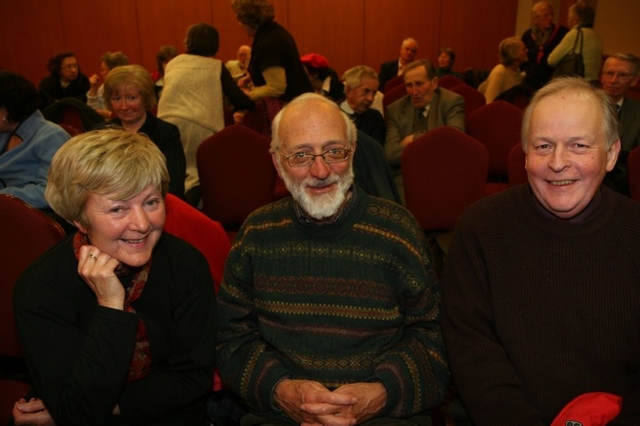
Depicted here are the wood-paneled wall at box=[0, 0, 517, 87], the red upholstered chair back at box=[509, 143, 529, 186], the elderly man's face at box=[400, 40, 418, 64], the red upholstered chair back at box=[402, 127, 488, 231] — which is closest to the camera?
the red upholstered chair back at box=[509, 143, 529, 186]

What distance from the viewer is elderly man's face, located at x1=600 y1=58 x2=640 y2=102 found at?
3.84 metres

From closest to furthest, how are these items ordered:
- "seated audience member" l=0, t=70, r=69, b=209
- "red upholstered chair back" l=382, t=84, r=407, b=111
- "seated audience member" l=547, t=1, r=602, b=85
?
"seated audience member" l=0, t=70, r=69, b=209
"seated audience member" l=547, t=1, r=602, b=85
"red upholstered chair back" l=382, t=84, r=407, b=111

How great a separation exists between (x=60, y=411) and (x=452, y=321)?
3.85 ft

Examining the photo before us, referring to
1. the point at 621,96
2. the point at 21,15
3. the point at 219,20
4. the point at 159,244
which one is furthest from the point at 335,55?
the point at 159,244

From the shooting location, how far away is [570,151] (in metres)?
1.53

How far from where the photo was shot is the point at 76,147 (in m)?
1.47

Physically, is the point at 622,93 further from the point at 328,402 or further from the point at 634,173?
the point at 328,402

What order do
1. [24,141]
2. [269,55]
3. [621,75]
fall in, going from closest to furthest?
[24,141] → [621,75] → [269,55]

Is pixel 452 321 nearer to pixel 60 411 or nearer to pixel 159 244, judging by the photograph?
pixel 159 244

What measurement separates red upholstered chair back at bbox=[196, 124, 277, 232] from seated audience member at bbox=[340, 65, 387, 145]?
3.55 ft

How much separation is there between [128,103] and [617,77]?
→ 11.2 feet

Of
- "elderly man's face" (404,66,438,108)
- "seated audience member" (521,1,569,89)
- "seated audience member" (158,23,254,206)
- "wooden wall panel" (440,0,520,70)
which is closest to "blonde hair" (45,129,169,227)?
"seated audience member" (158,23,254,206)

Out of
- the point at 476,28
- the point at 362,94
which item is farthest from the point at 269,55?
A: the point at 476,28

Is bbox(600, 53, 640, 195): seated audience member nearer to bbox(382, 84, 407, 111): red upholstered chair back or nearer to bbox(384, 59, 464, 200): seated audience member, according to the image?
bbox(384, 59, 464, 200): seated audience member
